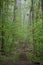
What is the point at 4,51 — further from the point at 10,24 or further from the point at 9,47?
the point at 10,24

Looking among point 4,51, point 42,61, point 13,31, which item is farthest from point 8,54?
point 42,61

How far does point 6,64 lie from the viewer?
11.2 meters

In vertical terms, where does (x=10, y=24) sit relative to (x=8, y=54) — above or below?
above

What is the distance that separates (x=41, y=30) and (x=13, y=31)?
10.3ft

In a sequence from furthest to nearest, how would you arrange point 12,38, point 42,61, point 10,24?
1. point 12,38
2. point 10,24
3. point 42,61

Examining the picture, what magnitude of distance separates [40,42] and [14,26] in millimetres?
2695

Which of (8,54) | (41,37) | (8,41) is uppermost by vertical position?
(41,37)

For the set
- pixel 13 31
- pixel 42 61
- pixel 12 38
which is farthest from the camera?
pixel 12 38

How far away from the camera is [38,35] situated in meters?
10.6

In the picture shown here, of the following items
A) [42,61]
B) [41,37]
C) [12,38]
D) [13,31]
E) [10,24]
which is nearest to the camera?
[41,37]

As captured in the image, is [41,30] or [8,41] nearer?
[41,30]

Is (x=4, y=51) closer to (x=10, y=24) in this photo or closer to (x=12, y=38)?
(x=12, y=38)

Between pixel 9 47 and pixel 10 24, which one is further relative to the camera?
pixel 9 47

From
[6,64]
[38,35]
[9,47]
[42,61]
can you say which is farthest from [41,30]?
[9,47]
